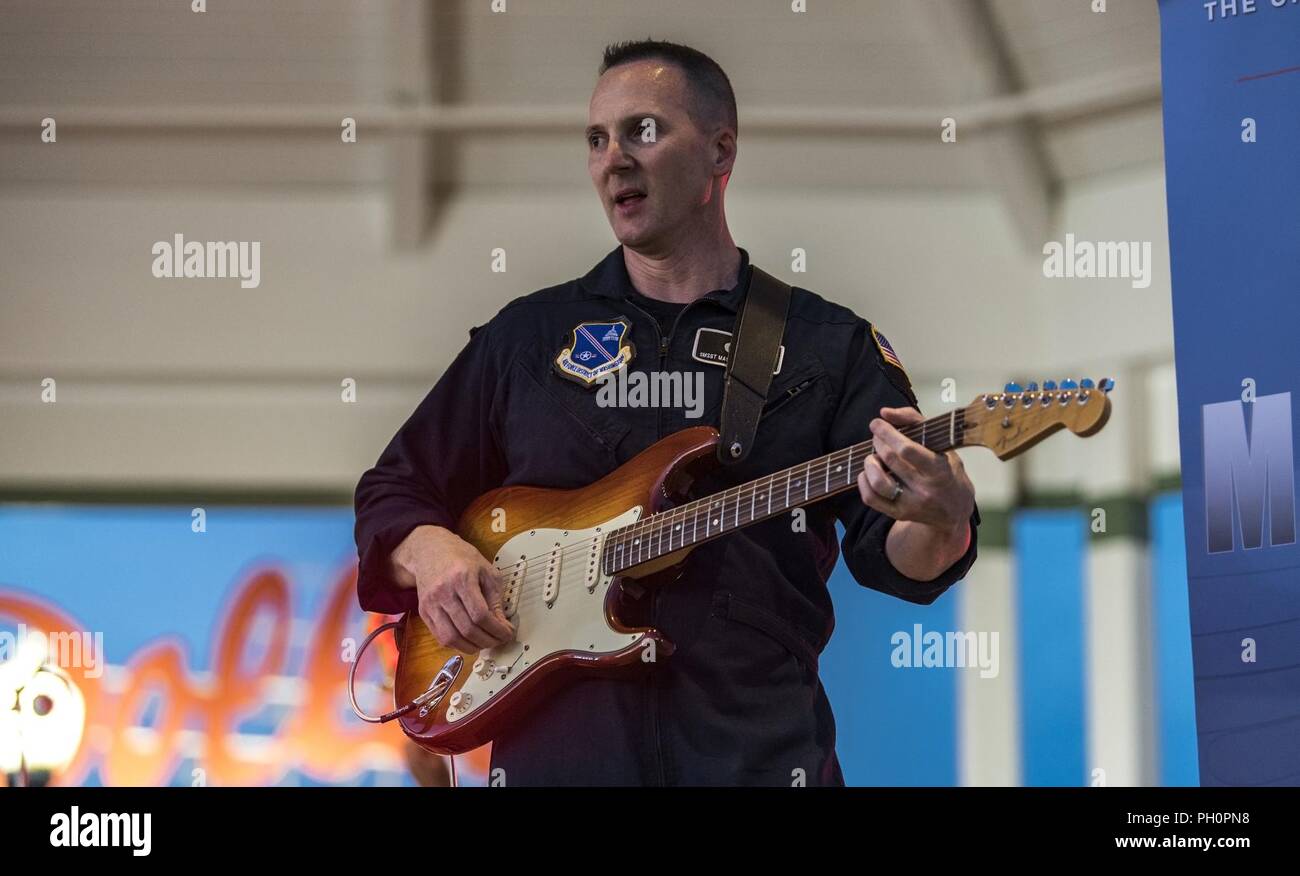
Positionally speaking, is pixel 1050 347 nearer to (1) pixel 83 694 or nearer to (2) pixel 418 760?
(2) pixel 418 760

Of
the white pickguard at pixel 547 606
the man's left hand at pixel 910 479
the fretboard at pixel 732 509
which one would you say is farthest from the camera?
the white pickguard at pixel 547 606

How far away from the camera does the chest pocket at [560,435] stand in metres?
3.53

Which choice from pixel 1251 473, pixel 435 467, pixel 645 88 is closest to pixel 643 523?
pixel 435 467

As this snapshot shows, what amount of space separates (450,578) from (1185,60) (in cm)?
196

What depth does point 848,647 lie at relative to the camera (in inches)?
147

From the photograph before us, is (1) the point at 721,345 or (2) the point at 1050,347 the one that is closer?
(1) the point at 721,345

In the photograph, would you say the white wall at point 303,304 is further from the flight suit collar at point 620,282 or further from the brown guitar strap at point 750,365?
the brown guitar strap at point 750,365

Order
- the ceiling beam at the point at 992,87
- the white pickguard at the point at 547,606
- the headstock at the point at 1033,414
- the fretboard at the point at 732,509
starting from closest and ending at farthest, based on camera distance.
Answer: the headstock at the point at 1033,414
the fretboard at the point at 732,509
the white pickguard at the point at 547,606
the ceiling beam at the point at 992,87

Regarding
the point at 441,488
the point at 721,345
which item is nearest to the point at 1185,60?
the point at 721,345

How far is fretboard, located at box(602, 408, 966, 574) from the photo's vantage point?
3.33m

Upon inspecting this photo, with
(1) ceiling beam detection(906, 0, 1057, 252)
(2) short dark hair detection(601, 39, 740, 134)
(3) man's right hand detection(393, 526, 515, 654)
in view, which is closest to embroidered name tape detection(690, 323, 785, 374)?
(2) short dark hair detection(601, 39, 740, 134)

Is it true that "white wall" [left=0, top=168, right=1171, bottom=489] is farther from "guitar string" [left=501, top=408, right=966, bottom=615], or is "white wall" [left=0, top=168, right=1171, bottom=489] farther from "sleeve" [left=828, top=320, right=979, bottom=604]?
"guitar string" [left=501, top=408, right=966, bottom=615]

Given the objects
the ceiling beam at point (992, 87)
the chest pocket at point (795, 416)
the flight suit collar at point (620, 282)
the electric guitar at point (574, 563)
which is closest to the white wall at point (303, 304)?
the ceiling beam at point (992, 87)
